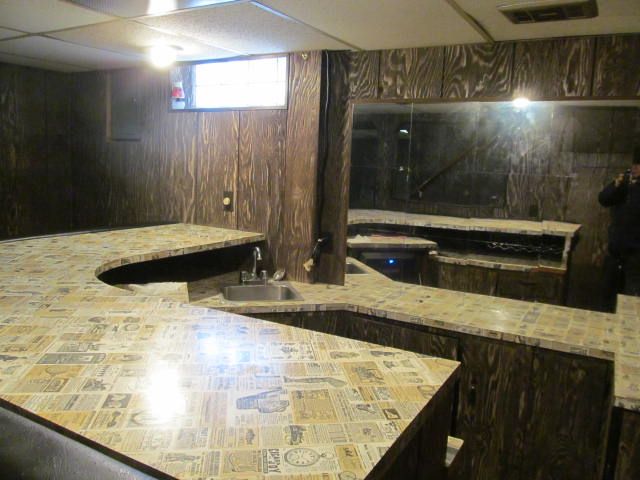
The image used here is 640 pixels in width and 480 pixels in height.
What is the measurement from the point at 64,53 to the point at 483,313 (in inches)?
128

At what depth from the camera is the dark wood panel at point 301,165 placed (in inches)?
122

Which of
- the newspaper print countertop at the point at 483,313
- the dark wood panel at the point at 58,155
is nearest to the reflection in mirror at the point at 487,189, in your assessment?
the newspaper print countertop at the point at 483,313

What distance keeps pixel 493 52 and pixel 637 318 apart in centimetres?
149

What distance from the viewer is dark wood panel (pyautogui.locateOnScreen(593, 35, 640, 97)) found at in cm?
235

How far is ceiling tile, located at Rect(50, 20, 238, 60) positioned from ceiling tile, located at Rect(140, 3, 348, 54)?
5.6 inches

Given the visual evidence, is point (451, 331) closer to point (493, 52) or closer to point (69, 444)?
point (493, 52)

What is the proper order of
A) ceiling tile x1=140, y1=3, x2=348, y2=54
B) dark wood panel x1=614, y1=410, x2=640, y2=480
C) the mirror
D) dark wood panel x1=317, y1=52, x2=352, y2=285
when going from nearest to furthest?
dark wood panel x1=614, y1=410, x2=640, y2=480 → ceiling tile x1=140, y1=3, x2=348, y2=54 → the mirror → dark wood panel x1=317, y1=52, x2=352, y2=285

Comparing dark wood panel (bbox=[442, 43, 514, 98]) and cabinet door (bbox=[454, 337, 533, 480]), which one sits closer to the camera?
cabinet door (bbox=[454, 337, 533, 480])

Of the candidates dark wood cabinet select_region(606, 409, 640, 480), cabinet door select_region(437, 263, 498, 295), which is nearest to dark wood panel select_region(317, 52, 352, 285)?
cabinet door select_region(437, 263, 498, 295)

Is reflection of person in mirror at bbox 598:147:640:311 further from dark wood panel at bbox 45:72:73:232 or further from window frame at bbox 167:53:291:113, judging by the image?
dark wood panel at bbox 45:72:73:232

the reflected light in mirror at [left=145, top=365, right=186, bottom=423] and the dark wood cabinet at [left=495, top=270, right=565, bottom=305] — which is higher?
the reflected light in mirror at [left=145, top=365, right=186, bottom=423]

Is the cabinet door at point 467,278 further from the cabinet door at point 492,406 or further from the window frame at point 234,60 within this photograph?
the window frame at point 234,60

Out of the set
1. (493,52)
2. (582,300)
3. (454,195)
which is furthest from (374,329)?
(493,52)

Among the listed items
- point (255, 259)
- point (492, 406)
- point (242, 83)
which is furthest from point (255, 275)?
point (492, 406)
